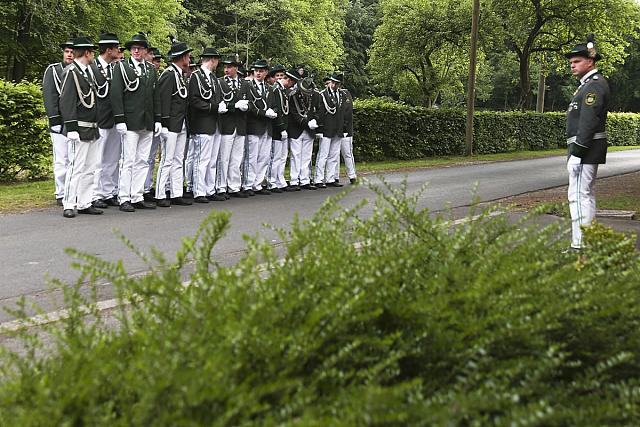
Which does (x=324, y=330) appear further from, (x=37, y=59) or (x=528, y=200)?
(x=37, y=59)

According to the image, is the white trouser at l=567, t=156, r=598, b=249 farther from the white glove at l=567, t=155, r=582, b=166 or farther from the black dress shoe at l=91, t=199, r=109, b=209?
the black dress shoe at l=91, t=199, r=109, b=209

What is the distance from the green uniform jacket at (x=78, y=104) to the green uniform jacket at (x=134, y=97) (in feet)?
1.31

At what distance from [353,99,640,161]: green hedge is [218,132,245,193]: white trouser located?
25.3 feet

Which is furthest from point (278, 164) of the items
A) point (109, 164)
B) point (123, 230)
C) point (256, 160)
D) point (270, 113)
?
point (123, 230)

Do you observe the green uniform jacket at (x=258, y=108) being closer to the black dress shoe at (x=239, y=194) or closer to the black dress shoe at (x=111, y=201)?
the black dress shoe at (x=239, y=194)

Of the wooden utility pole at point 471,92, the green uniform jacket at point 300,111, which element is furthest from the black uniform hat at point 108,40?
the wooden utility pole at point 471,92

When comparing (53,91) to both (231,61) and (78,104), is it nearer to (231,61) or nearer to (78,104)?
(78,104)

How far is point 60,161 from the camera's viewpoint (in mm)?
9969

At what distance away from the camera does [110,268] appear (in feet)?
8.70

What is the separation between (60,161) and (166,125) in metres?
1.56

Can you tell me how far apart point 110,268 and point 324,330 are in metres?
0.95

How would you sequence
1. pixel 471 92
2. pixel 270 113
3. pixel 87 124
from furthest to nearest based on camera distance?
pixel 471 92 < pixel 270 113 < pixel 87 124

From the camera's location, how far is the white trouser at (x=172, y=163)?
1038 centimetres

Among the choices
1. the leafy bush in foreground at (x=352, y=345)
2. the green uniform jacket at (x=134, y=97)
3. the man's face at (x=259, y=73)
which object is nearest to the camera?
the leafy bush in foreground at (x=352, y=345)
